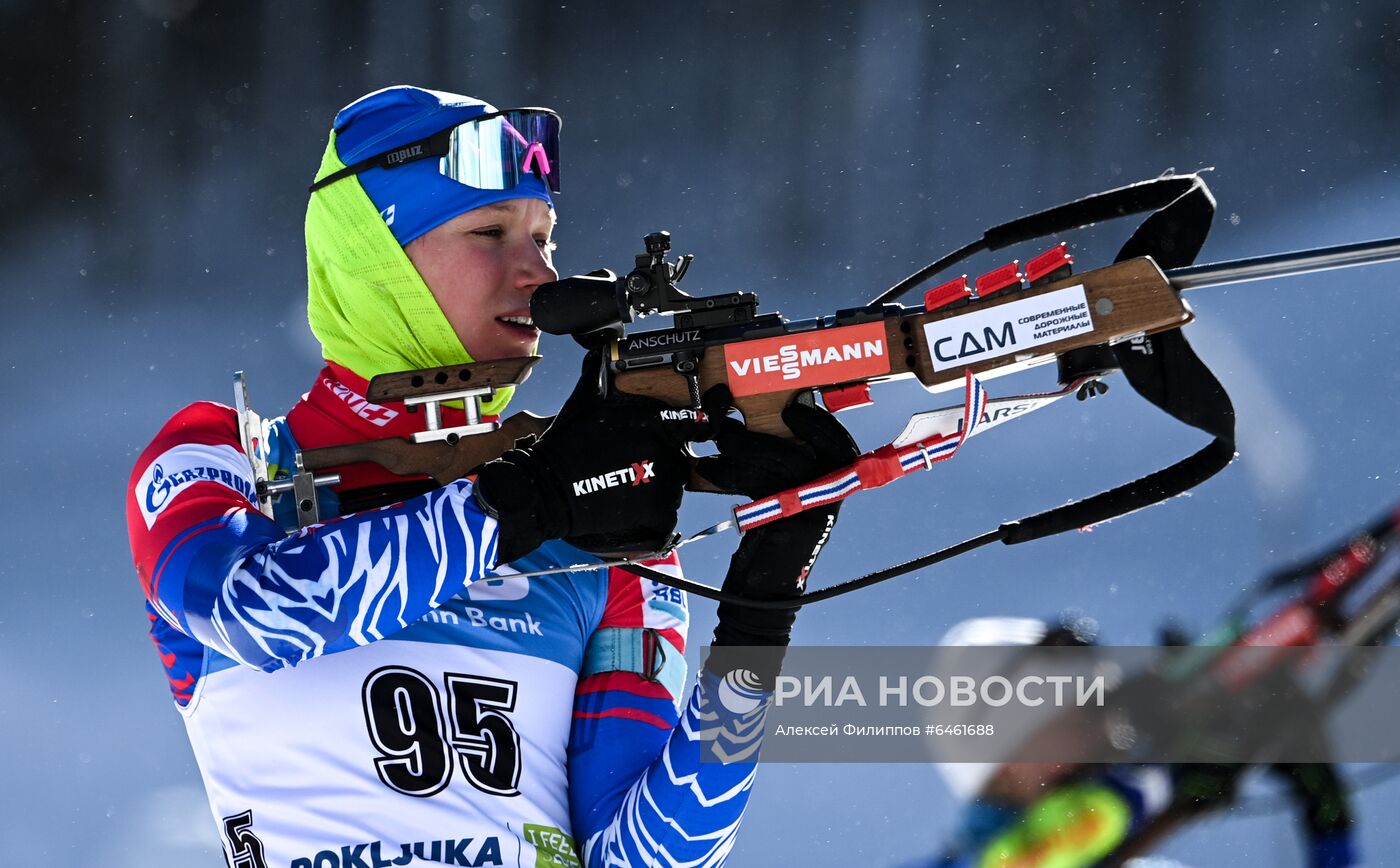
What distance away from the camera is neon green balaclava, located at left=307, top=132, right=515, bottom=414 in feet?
8.42

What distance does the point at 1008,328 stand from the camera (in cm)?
209

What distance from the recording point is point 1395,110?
468cm

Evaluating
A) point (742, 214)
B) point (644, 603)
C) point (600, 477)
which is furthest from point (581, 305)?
point (742, 214)

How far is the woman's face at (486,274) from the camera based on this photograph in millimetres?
2529

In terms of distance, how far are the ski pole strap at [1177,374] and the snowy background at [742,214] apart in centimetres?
245

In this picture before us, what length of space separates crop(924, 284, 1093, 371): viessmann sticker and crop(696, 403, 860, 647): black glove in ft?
0.69

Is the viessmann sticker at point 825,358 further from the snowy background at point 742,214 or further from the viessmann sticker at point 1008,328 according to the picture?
the snowy background at point 742,214

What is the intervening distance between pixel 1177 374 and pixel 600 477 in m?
0.87

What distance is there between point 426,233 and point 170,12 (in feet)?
9.28

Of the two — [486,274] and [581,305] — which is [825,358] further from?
[486,274]

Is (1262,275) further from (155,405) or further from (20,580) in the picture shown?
(20,580)
